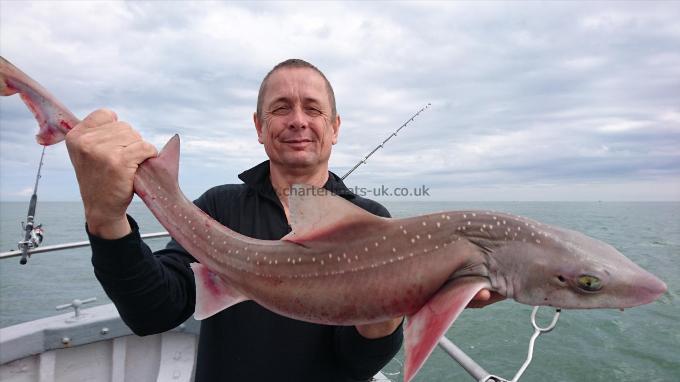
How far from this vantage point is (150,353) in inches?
237

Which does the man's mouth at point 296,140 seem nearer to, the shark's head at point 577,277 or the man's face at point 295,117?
the man's face at point 295,117

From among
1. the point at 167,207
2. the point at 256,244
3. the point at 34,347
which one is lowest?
the point at 34,347

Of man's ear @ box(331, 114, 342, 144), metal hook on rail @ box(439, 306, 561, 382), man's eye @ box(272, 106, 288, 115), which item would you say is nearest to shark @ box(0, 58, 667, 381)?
metal hook on rail @ box(439, 306, 561, 382)

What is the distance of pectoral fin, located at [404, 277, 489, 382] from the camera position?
6.15ft

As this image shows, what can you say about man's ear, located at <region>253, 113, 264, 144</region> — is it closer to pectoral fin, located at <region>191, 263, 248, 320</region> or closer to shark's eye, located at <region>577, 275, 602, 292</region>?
pectoral fin, located at <region>191, 263, 248, 320</region>

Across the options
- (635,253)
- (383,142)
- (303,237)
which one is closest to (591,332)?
(383,142)

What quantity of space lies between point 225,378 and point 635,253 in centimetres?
3192

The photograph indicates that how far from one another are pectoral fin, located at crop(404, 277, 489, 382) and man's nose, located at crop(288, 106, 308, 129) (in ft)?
5.71

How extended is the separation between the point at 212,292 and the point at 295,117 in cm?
150

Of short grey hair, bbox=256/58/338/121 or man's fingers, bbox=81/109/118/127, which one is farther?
short grey hair, bbox=256/58/338/121

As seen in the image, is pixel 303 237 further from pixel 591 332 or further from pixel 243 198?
pixel 591 332

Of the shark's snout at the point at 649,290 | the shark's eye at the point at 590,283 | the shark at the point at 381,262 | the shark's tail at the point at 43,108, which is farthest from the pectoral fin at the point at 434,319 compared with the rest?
A: the shark's tail at the point at 43,108

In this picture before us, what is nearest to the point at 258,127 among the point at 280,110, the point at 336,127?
the point at 280,110

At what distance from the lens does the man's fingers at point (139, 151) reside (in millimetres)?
2211
